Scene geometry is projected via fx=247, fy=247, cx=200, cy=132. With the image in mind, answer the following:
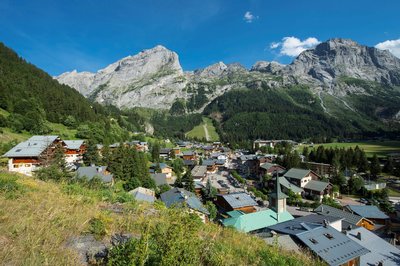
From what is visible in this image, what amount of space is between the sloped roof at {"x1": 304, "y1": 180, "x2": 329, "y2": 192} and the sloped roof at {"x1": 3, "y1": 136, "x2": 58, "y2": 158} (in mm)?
61308

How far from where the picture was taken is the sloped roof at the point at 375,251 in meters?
24.6

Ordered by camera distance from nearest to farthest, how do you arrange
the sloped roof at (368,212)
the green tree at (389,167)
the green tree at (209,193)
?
the sloped roof at (368,212) < the green tree at (209,193) < the green tree at (389,167)

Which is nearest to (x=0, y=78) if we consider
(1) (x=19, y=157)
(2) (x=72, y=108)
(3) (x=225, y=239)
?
(2) (x=72, y=108)

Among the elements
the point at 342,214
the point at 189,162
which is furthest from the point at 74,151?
the point at 342,214

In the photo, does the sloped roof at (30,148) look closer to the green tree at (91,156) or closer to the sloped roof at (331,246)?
the green tree at (91,156)

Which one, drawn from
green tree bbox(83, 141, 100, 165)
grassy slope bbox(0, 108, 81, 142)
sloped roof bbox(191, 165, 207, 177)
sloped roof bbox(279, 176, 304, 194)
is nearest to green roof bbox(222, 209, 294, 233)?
sloped roof bbox(279, 176, 304, 194)

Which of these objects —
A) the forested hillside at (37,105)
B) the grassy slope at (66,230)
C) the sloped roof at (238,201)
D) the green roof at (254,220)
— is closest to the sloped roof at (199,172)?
the forested hillside at (37,105)

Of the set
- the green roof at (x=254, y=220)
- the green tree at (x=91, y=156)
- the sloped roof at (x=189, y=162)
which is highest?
the green tree at (x=91, y=156)

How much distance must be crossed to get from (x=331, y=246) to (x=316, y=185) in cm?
4784

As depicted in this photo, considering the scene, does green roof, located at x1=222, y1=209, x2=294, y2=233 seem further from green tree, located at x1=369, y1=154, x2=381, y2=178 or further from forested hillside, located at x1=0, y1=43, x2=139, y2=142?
green tree, located at x1=369, y1=154, x2=381, y2=178

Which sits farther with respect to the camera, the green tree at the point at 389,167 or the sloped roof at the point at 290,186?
the green tree at the point at 389,167

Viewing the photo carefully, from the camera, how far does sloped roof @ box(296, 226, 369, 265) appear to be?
20109mm

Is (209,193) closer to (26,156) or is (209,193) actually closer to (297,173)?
(297,173)

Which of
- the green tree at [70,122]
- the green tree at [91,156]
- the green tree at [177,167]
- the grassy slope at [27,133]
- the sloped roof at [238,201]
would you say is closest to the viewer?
the sloped roof at [238,201]
